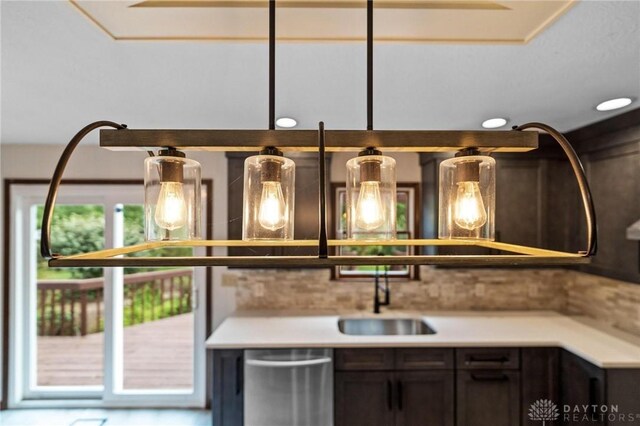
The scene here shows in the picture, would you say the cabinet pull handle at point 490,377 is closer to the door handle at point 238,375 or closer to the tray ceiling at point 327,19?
the door handle at point 238,375

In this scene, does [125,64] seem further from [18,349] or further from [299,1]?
[18,349]

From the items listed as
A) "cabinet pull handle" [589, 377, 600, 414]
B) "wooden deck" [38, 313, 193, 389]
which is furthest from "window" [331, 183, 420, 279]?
"wooden deck" [38, 313, 193, 389]

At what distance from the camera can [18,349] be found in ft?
9.21

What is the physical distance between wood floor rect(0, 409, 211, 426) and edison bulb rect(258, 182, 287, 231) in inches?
102

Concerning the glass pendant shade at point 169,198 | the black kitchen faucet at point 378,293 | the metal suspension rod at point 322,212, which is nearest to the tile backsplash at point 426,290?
the black kitchen faucet at point 378,293

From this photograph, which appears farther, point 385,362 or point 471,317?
point 471,317

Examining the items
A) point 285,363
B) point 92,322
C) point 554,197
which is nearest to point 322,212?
point 285,363

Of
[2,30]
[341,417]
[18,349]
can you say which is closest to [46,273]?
[18,349]

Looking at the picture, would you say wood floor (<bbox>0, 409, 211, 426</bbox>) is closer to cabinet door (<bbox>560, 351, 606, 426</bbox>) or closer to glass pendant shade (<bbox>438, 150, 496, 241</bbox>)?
cabinet door (<bbox>560, 351, 606, 426</bbox>)

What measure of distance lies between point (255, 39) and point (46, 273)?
3.18m

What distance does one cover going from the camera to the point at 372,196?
2.25ft

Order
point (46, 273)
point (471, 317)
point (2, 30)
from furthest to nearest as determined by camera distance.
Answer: point (46, 273), point (471, 317), point (2, 30)

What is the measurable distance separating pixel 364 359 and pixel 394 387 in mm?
250

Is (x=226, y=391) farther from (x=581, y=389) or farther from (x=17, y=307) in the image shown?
(x=17, y=307)
